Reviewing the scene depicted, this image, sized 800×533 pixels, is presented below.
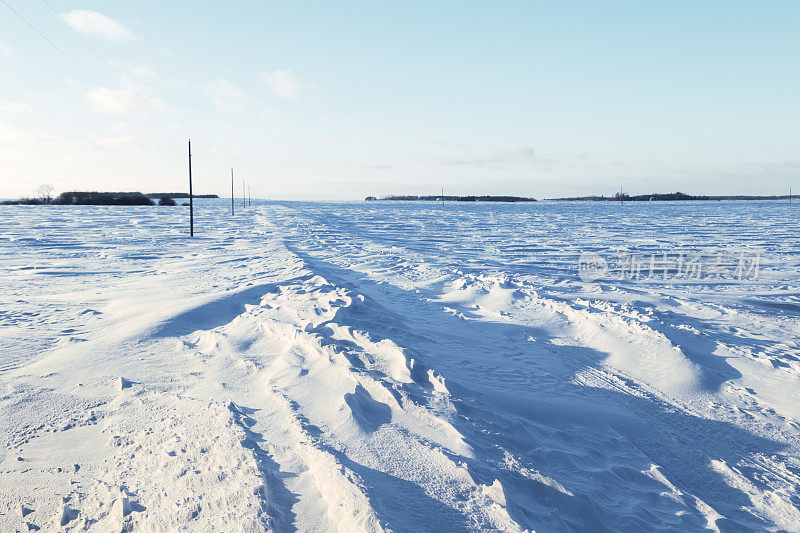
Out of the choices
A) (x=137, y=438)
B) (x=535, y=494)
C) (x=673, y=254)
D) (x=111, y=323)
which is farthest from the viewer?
(x=673, y=254)

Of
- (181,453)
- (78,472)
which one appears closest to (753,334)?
(181,453)

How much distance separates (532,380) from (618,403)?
0.90m

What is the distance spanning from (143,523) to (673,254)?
17.7m

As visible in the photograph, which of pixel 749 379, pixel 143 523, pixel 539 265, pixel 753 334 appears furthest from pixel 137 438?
pixel 539 265

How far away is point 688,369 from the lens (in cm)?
538

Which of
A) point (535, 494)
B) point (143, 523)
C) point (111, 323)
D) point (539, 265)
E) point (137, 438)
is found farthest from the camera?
point (539, 265)

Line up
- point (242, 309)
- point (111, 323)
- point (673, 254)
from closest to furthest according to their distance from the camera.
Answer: point (111, 323), point (242, 309), point (673, 254)

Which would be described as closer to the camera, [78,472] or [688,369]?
[78,472]

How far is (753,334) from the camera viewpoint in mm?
6820

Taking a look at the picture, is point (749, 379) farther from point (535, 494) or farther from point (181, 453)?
point (181, 453)

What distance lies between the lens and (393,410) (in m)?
3.90

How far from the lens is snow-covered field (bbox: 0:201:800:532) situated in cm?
275

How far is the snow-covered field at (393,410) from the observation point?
2.75 meters

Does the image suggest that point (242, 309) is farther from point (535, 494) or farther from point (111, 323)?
point (535, 494)
